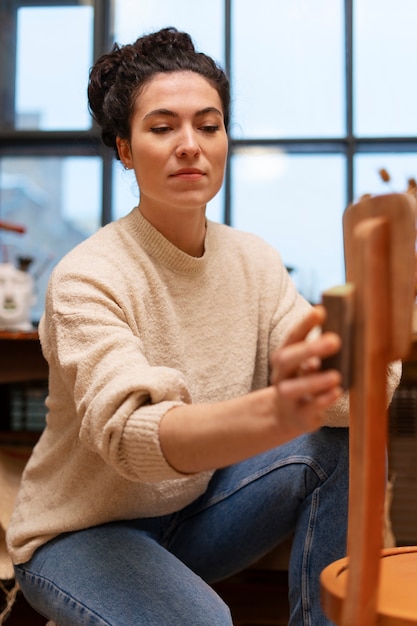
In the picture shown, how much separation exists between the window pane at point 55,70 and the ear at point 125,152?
7.28 ft

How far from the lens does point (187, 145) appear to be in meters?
1.23

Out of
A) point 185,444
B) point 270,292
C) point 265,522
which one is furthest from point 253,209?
point 185,444

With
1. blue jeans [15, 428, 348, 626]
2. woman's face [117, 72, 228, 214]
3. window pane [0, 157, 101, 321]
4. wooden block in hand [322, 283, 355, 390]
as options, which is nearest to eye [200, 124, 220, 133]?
woman's face [117, 72, 228, 214]


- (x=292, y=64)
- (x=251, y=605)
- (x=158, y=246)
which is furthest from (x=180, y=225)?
(x=292, y=64)

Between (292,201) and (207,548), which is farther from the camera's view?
(292,201)

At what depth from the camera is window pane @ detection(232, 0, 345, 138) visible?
3.50 metres

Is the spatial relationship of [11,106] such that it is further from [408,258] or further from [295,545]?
[408,258]

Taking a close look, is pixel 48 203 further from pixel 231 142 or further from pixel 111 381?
pixel 111 381

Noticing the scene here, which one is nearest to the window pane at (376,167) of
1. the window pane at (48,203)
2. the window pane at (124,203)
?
the window pane at (124,203)

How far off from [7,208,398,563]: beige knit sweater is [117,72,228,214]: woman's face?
10cm

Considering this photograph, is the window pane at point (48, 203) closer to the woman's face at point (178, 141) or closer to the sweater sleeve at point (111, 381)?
the woman's face at point (178, 141)

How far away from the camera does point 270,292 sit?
1.45 metres

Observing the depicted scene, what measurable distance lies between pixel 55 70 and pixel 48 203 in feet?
1.93

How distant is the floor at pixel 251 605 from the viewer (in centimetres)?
201
